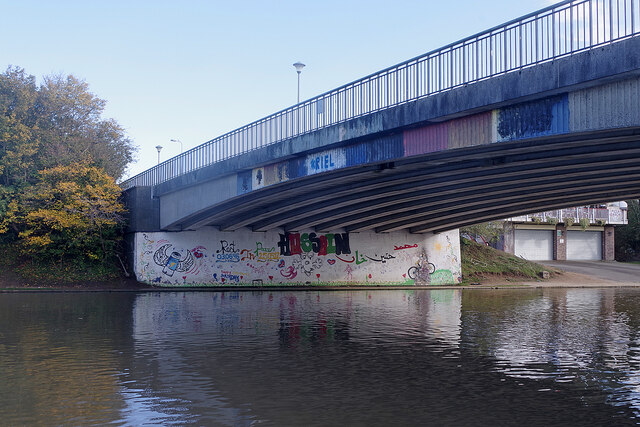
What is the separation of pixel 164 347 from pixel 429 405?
25.6ft

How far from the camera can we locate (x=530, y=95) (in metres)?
15.4

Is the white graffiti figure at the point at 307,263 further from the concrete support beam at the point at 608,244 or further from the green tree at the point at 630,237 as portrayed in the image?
the green tree at the point at 630,237

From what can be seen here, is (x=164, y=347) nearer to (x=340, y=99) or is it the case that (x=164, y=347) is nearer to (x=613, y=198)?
(x=340, y=99)

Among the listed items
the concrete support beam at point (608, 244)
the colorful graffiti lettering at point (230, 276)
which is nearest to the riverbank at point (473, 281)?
the colorful graffiti lettering at point (230, 276)

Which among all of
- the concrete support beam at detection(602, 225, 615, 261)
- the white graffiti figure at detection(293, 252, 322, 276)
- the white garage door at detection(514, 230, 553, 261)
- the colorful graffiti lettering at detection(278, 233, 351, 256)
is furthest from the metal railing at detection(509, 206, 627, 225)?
the white graffiti figure at detection(293, 252, 322, 276)

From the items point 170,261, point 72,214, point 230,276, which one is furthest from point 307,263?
point 72,214

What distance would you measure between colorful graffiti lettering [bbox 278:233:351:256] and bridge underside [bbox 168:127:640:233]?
2.95 feet

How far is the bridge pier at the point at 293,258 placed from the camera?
41.2m

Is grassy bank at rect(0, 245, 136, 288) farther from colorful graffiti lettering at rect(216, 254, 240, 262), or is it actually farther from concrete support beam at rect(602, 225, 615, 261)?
concrete support beam at rect(602, 225, 615, 261)

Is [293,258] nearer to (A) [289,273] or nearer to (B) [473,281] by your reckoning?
(A) [289,273]

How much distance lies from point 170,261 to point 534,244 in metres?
35.5

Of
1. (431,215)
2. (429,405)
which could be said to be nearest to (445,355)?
(429,405)

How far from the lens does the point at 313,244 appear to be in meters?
43.7

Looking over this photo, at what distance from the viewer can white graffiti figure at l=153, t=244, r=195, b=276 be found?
4116cm
